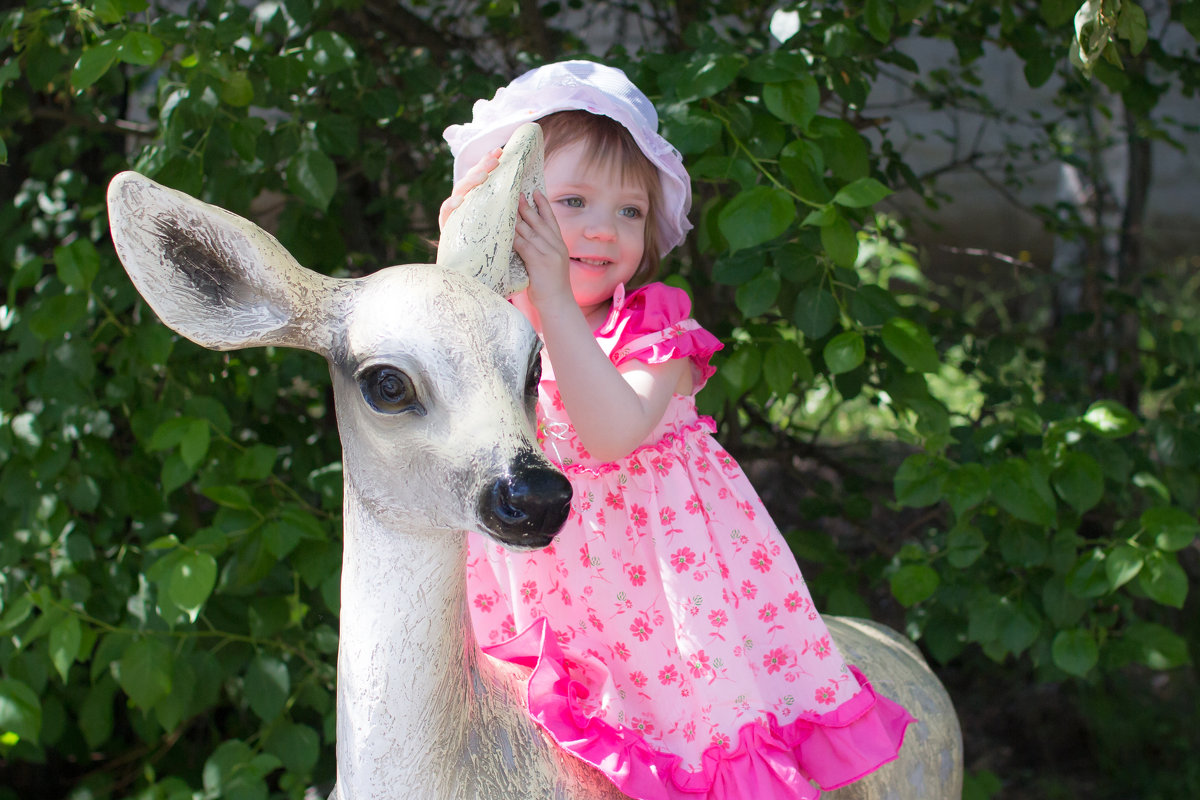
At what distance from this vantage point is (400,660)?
1261mm

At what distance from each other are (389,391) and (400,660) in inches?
12.4

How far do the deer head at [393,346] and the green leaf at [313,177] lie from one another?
2.90 ft

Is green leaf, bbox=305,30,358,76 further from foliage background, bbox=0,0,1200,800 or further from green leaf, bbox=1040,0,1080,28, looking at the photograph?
green leaf, bbox=1040,0,1080,28

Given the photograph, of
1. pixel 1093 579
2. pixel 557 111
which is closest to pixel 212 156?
pixel 557 111

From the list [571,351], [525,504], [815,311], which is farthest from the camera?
[815,311]

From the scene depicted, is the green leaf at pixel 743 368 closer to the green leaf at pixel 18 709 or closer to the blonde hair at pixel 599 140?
the blonde hair at pixel 599 140

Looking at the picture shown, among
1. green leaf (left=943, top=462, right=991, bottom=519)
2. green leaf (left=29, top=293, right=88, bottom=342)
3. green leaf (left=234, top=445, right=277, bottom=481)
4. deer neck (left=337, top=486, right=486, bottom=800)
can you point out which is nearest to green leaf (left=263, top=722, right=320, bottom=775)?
green leaf (left=234, top=445, right=277, bottom=481)

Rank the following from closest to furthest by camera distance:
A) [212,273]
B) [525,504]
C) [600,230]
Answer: [525,504]
[212,273]
[600,230]

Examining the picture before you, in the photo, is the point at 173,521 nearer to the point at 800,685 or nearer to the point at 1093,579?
the point at 800,685

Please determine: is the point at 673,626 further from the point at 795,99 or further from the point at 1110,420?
the point at 1110,420

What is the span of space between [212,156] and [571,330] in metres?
1.14

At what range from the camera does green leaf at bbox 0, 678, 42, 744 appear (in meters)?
2.10

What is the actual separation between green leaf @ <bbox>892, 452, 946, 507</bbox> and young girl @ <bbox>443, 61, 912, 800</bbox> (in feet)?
1.92

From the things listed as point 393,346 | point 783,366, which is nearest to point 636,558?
point 393,346
